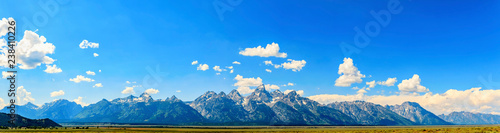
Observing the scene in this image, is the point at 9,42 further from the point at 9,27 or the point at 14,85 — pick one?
the point at 14,85

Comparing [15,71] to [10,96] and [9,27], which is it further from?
[9,27]

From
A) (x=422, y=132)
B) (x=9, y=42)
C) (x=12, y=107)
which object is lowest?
(x=422, y=132)

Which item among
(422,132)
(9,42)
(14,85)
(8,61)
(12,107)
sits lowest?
(422,132)

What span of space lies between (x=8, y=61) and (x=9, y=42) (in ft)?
16.6

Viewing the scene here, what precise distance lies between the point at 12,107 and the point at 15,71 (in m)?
15.2

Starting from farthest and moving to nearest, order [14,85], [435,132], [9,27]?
[435,132]
[14,85]
[9,27]

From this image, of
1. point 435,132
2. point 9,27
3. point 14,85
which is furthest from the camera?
point 435,132

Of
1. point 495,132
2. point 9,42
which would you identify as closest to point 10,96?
point 9,42

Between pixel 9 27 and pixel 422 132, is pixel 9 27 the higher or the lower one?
the higher one

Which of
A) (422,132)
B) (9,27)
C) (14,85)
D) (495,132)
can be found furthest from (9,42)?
(495,132)

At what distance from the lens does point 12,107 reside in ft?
274

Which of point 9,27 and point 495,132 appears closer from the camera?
point 9,27

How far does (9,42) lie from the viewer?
A: 238 ft

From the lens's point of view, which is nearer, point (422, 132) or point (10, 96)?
point (10, 96)
